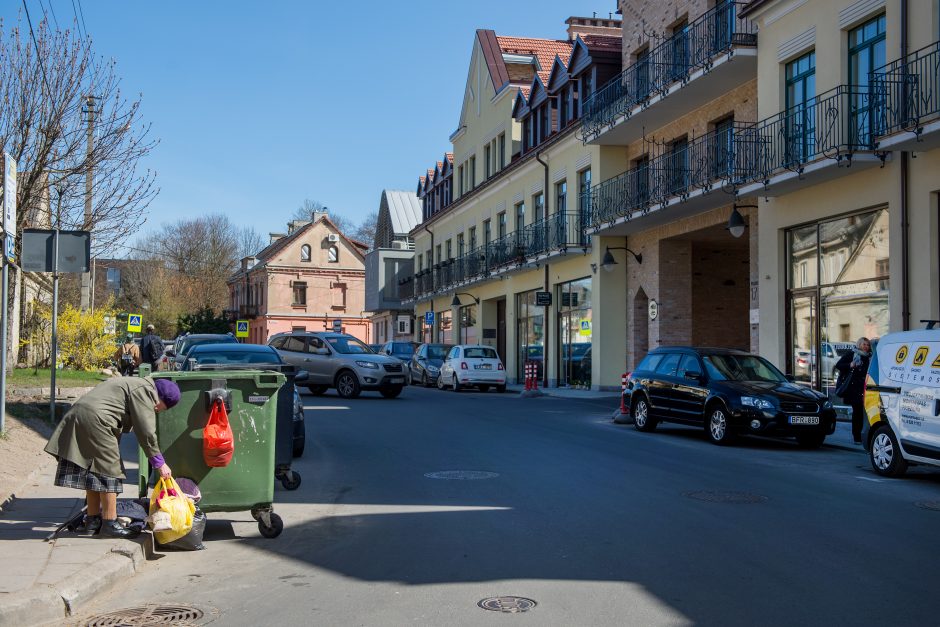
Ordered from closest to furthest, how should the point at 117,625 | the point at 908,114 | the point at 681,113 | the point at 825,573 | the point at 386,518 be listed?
the point at 117,625
the point at 825,573
the point at 386,518
the point at 908,114
the point at 681,113

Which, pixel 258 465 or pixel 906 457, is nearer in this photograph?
pixel 258 465

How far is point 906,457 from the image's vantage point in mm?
10680

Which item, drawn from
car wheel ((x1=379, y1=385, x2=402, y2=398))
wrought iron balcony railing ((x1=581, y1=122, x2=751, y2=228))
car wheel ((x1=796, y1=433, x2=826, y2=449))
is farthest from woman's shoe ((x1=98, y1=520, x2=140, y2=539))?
car wheel ((x1=379, y1=385, x2=402, y2=398))

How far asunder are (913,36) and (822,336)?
604 cm

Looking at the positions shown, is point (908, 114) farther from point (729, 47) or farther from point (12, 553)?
point (12, 553)

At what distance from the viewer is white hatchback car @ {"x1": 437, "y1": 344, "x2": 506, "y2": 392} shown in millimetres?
31000

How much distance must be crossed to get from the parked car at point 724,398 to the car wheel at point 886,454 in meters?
2.58

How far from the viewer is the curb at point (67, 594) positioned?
501cm

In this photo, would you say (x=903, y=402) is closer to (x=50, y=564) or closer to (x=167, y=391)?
(x=167, y=391)

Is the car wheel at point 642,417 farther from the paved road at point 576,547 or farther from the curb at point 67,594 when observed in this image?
the curb at point 67,594

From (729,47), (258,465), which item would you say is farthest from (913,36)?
(258,465)

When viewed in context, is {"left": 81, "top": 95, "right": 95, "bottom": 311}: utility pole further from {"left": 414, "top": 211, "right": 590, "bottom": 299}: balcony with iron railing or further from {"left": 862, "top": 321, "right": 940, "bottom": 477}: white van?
{"left": 414, "top": 211, "right": 590, "bottom": 299}: balcony with iron railing

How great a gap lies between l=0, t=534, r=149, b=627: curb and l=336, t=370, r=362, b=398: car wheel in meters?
17.9

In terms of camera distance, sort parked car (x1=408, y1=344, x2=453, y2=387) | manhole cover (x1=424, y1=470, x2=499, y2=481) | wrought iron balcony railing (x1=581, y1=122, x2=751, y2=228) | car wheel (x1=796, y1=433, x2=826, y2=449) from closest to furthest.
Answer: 1. manhole cover (x1=424, y1=470, x2=499, y2=481)
2. car wheel (x1=796, y1=433, x2=826, y2=449)
3. wrought iron balcony railing (x1=581, y1=122, x2=751, y2=228)
4. parked car (x1=408, y1=344, x2=453, y2=387)
